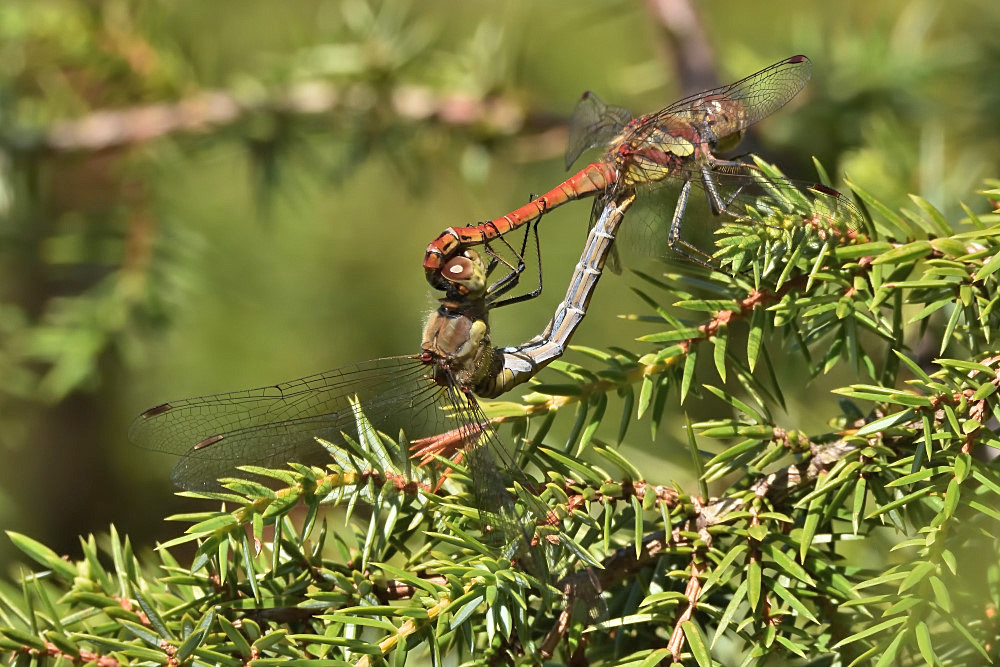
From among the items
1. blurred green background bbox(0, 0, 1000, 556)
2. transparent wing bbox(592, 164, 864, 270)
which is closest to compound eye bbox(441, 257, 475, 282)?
transparent wing bbox(592, 164, 864, 270)

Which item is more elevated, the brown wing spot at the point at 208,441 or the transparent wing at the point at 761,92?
the transparent wing at the point at 761,92

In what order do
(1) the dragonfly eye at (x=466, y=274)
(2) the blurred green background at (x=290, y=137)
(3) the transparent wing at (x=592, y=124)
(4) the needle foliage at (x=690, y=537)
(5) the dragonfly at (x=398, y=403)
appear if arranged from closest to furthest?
(4) the needle foliage at (x=690, y=537) → (5) the dragonfly at (x=398, y=403) → (1) the dragonfly eye at (x=466, y=274) → (3) the transparent wing at (x=592, y=124) → (2) the blurred green background at (x=290, y=137)

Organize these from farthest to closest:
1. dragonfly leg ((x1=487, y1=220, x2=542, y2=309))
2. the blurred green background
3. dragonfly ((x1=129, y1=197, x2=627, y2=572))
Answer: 1. the blurred green background
2. dragonfly leg ((x1=487, y1=220, x2=542, y2=309))
3. dragonfly ((x1=129, y1=197, x2=627, y2=572))

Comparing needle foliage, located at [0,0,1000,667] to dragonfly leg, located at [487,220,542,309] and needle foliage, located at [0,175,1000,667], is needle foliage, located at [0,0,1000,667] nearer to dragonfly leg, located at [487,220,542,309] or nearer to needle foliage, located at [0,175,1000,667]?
needle foliage, located at [0,175,1000,667]

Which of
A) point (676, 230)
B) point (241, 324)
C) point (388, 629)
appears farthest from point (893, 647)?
point (241, 324)

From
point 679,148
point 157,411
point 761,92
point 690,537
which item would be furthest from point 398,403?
point 761,92

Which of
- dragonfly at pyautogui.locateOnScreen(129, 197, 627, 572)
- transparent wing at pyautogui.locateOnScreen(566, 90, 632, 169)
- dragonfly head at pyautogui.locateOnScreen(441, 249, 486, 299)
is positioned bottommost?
dragonfly at pyautogui.locateOnScreen(129, 197, 627, 572)

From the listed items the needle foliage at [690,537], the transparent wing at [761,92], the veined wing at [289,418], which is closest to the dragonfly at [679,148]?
the transparent wing at [761,92]

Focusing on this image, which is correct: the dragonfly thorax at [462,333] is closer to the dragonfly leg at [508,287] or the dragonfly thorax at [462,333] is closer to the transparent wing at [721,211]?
the dragonfly leg at [508,287]

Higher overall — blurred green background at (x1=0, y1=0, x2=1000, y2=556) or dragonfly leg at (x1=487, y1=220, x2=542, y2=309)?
blurred green background at (x1=0, y1=0, x2=1000, y2=556)
